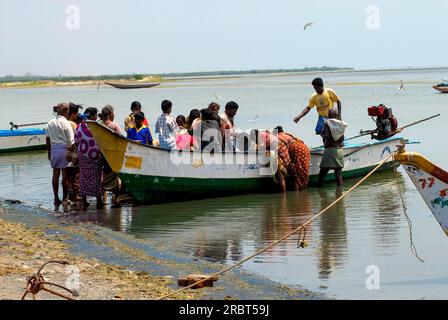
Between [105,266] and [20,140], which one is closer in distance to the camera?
[105,266]

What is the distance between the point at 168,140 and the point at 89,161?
145 centimetres

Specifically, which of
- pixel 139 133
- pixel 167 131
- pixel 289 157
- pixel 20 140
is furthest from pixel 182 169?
pixel 20 140

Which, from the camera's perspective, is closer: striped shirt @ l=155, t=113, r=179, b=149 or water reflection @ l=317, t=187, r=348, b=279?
water reflection @ l=317, t=187, r=348, b=279

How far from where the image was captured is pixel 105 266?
8.46 metres

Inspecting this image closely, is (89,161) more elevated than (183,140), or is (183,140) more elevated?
(183,140)

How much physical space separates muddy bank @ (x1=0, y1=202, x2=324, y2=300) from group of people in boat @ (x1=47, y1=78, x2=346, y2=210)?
1.31 metres

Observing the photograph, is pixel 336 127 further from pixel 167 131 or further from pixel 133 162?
pixel 133 162

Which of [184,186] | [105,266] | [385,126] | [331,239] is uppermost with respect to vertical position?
[385,126]

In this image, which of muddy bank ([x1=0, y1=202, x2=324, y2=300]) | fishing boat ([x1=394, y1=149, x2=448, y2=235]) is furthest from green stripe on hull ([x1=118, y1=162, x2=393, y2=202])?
fishing boat ([x1=394, y1=149, x2=448, y2=235])

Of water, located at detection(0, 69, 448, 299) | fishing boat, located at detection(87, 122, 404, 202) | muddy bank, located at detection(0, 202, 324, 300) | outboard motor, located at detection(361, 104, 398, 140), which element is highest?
outboard motor, located at detection(361, 104, 398, 140)

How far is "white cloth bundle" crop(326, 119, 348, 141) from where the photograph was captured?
13.8m

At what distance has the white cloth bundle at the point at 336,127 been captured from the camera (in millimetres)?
13797

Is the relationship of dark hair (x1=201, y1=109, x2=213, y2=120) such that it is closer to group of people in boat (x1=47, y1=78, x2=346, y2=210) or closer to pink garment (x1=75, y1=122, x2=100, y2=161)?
group of people in boat (x1=47, y1=78, x2=346, y2=210)
